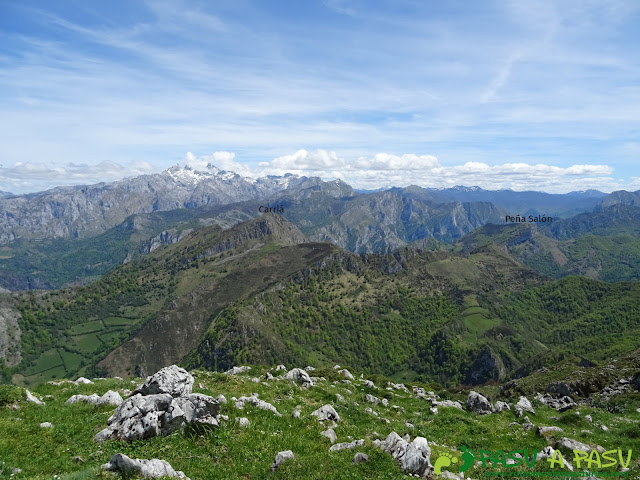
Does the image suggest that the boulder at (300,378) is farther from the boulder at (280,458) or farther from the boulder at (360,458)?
the boulder at (280,458)

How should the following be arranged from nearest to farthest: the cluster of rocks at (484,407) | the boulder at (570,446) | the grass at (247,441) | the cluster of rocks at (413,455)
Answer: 1. the grass at (247,441)
2. the cluster of rocks at (413,455)
3. the boulder at (570,446)
4. the cluster of rocks at (484,407)

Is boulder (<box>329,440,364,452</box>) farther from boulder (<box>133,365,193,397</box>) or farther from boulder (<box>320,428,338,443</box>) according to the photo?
boulder (<box>133,365,193,397</box>)

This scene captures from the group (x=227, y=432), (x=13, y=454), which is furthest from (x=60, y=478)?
(x=227, y=432)

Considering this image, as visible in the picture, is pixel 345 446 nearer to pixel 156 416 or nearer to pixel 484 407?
pixel 156 416

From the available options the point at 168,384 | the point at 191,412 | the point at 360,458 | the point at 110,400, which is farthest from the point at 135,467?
the point at 110,400

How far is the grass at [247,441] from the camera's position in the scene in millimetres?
18016

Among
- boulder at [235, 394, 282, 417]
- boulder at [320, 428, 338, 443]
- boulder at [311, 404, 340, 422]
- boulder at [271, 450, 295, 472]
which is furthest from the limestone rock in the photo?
boulder at [235, 394, 282, 417]

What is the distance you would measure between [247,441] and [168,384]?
28.7ft

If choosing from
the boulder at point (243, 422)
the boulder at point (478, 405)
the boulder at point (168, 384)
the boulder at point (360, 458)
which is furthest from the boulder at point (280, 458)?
the boulder at point (478, 405)

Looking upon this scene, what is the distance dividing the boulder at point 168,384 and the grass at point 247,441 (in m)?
2.78

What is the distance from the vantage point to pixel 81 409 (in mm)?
25578

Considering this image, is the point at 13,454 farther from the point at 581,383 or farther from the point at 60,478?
the point at 581,383

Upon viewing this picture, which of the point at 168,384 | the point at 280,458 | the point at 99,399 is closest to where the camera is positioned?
the point at 280,458

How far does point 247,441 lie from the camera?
70.9 feet
